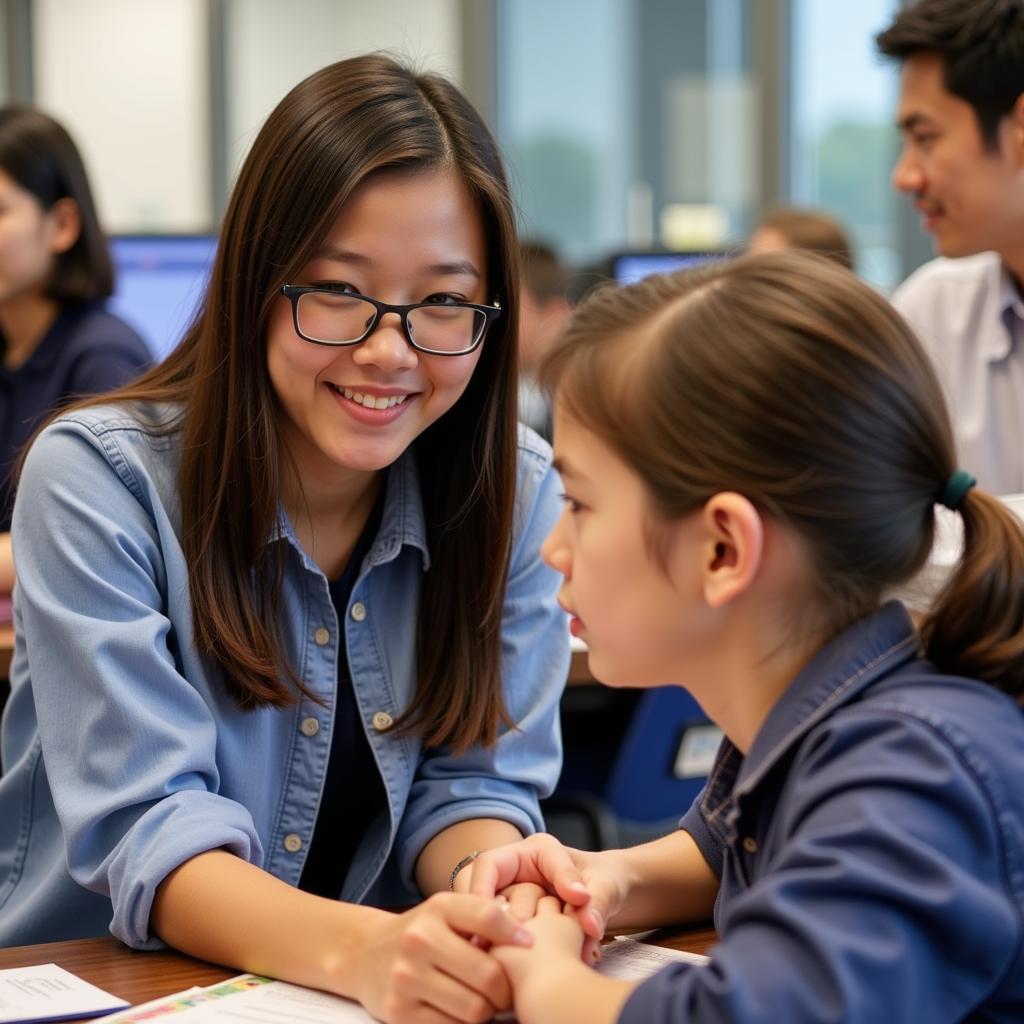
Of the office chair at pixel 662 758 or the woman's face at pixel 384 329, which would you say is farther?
the office chair at pixel 662 758

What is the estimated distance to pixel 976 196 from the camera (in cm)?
250

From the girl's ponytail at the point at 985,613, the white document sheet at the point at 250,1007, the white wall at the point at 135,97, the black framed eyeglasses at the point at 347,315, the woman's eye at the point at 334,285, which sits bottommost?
the white document sheet at the point at 250,1007

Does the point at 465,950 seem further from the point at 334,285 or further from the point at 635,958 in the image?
the point at 334,285

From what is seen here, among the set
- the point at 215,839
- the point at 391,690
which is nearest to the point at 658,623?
the point at 215,839

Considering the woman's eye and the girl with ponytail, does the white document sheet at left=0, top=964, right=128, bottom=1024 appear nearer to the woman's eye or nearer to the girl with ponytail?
the girl with ponytail

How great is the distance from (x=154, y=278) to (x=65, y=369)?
0.68m

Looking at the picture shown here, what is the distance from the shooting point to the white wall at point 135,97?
702cm

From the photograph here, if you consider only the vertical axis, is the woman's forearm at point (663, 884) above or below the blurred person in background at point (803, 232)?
below

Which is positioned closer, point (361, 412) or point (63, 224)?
point (361, 412)

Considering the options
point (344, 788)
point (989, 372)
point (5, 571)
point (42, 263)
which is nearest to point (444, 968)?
point (344, 788)

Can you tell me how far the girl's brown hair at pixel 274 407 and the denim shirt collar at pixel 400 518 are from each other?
24 mm

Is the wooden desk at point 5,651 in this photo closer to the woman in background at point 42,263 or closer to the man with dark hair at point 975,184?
the woman in background at point 42,263

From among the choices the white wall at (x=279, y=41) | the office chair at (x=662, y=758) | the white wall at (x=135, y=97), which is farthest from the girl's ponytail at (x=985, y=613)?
the white wall at (x=135, y=97)

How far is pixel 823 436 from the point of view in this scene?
88cm
